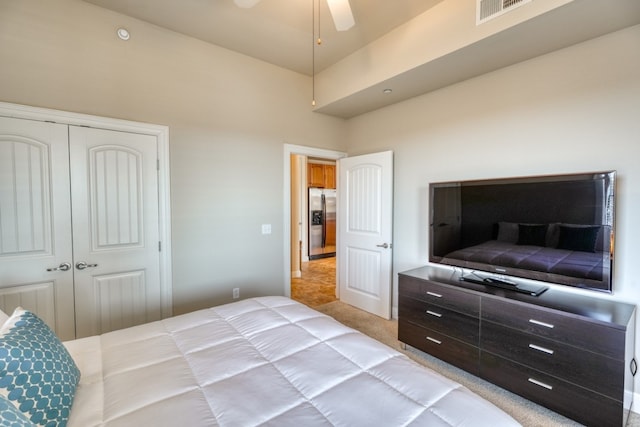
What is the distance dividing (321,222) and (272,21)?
15.1 feet

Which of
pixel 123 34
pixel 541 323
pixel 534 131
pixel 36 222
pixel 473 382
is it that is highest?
pixel 123 34

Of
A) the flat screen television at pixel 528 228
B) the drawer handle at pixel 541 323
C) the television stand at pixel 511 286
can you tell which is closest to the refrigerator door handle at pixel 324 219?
the flat screen television at pixel 528 228

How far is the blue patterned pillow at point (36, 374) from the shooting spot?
0.87 metres

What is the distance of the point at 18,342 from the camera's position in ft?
3.24

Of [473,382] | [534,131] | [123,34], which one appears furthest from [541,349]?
[123,34]

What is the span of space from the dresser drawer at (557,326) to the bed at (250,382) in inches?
43.1

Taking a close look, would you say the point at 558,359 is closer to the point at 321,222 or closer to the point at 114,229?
the point at 114,229

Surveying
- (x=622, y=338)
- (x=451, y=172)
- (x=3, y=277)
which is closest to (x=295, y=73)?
(x=451, y=172)

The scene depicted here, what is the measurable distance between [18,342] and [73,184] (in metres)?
1.67

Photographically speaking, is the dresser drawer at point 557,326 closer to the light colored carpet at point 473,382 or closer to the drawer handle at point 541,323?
the drawer handle at point 541,323

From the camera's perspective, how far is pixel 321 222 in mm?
6664

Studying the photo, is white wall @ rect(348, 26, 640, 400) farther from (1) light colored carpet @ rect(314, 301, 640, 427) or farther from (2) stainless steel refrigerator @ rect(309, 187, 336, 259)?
(2) stainless steel refrigerator @ rect(309, 187, 336, 259)

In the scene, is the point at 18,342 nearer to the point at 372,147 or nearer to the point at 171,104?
the point at 171,104

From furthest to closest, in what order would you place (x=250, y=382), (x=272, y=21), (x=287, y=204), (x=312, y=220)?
(x=312, y=220)
(x=287, y=204)
(x=272, y=21)
(x=250, y=382)
